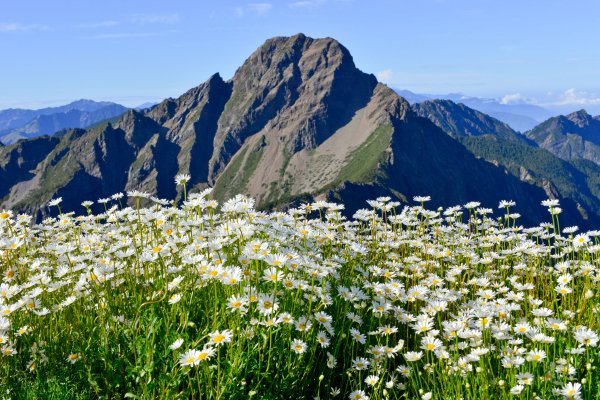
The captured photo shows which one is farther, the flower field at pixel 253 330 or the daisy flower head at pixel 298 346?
the daisy flower head at pixel 298 346

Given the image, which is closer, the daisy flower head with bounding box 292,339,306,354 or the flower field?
the flower field

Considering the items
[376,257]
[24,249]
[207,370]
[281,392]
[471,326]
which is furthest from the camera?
[376,257]

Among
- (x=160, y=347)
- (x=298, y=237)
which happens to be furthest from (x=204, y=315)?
(x=298, y=237)

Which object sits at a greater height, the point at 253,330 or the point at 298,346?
the point at 253,330

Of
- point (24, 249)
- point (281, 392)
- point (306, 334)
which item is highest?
point (24, 249)

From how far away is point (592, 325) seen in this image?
23.0 feet

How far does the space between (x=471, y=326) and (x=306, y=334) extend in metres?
2.23

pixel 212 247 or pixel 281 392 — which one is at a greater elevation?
pixel 212 247

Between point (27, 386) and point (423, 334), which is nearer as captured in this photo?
point (27, 386)

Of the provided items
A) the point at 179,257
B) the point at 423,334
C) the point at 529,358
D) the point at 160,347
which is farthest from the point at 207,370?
the point at 423,334

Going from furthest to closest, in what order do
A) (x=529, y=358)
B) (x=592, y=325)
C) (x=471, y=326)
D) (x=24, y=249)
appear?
(x=24, y=249) < (x=592, y=325) < (x=471, y=326) < (x=529, y=358)

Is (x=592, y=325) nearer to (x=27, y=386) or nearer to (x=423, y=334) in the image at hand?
(x=423, y=334)

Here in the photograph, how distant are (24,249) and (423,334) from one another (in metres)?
7.48

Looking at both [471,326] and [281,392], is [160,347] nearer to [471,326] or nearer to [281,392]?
[281,392]
